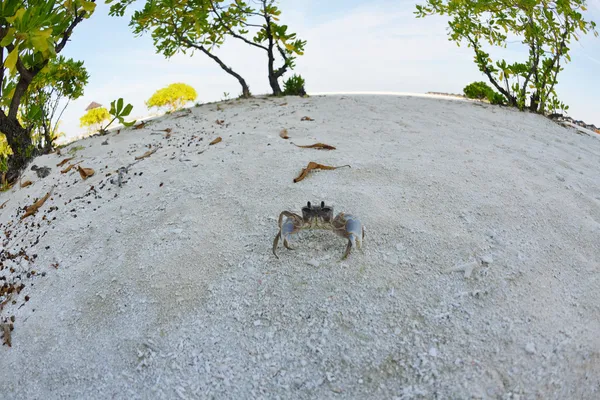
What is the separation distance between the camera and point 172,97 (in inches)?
477

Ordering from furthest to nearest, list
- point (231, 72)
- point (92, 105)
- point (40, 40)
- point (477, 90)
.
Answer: point (92, 105), point (477, 90), point (231, 72), point (40, 40)

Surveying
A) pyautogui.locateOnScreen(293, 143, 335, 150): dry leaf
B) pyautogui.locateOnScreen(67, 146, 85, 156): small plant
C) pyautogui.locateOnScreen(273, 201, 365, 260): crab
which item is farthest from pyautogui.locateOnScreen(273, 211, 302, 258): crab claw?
pyautogui.locateOnScreen(67, 146, 85, 156): small plant

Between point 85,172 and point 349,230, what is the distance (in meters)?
3.01

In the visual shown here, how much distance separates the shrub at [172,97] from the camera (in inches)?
477

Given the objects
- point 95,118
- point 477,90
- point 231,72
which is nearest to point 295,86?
point 231,72

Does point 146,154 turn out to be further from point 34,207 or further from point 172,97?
point 172,97

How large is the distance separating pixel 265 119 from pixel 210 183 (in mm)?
2169

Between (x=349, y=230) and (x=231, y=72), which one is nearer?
(x=349, y=230)

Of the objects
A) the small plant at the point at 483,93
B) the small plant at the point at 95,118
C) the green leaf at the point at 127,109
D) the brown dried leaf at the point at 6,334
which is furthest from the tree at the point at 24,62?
the small plant at the point at 483,93

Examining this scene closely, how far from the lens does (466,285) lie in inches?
90.9

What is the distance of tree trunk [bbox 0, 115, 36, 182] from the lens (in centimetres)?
519

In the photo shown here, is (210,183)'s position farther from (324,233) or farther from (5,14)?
(5,14)

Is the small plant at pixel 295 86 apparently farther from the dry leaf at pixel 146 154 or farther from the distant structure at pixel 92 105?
the distant structure at pixel 92 105

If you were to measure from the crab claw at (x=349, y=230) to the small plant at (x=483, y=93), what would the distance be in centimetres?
581
